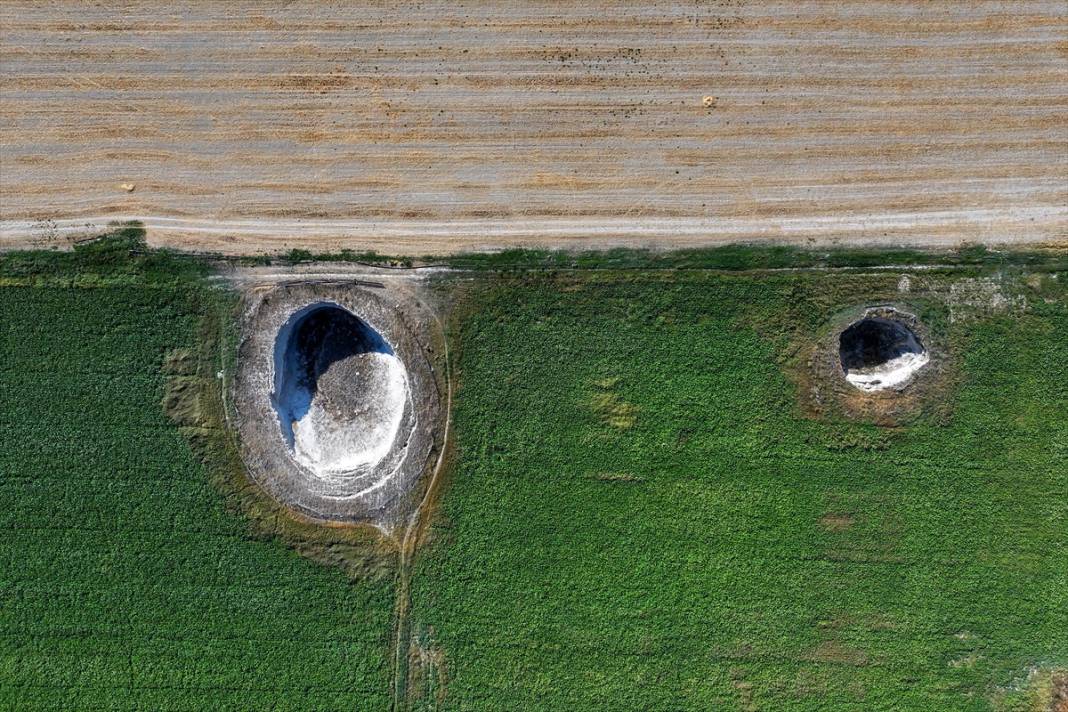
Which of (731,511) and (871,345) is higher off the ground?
(871,345)

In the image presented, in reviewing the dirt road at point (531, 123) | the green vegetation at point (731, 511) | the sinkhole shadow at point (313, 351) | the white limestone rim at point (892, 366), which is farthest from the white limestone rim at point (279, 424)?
the white limestone rim at point (892, 366)

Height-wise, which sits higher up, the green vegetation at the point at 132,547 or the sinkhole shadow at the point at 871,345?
the sinkhole shadow at the point at 871,345

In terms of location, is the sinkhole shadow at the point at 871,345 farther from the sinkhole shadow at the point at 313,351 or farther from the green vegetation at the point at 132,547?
the green vegetation at the point at 132,547

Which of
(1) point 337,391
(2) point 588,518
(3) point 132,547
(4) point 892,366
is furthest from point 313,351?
(4) point 892,366

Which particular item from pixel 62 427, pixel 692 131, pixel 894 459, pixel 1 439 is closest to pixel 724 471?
pixel 894 459

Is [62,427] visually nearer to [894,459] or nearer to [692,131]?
[692,131]

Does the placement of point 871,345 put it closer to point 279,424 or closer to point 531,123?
point 531,123

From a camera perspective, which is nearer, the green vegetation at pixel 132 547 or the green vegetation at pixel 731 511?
the green vegetation at pixel 731 511
